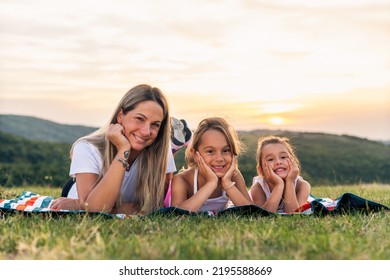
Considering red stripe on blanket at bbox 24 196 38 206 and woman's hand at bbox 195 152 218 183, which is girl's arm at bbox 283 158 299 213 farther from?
red stripe on blanket at bbox 24 196 38 206

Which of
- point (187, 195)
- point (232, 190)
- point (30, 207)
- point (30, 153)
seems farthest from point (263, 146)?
point (30, 153)

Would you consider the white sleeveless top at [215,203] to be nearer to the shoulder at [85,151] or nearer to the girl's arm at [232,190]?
the girl's arm at [232,190]

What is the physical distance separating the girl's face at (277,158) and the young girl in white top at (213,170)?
0.47m

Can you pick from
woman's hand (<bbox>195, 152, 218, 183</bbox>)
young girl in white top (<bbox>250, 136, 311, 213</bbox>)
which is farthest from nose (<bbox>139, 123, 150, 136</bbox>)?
young girl in white top (<bbox>250, 136, 311, 213</bbox>)

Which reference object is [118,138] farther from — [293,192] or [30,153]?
[30,153]

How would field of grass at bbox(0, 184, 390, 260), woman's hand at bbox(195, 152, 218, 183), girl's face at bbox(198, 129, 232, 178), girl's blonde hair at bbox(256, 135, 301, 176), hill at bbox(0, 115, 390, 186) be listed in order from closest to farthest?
field of grass at bbox(0, 184, 390, 260), woman's hand at bbox(195, 152, 218, 183), girl's face at bbox(198, 129, 232, 178), girl's blonde hair at bbox(256, 135, 301, 176), hill at bbox(0, 115, 390, 186)

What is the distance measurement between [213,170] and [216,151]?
0.73 ft

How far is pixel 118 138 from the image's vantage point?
5.62 metres

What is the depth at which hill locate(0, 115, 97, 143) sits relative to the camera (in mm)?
36000

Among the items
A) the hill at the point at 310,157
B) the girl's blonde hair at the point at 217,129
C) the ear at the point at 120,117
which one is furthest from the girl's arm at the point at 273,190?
the hill at the point at 310,157

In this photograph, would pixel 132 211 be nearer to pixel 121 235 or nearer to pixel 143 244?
pixel 121 235

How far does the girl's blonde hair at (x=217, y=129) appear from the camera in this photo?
6145mm

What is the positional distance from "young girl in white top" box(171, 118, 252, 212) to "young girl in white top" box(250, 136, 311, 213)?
381mm
